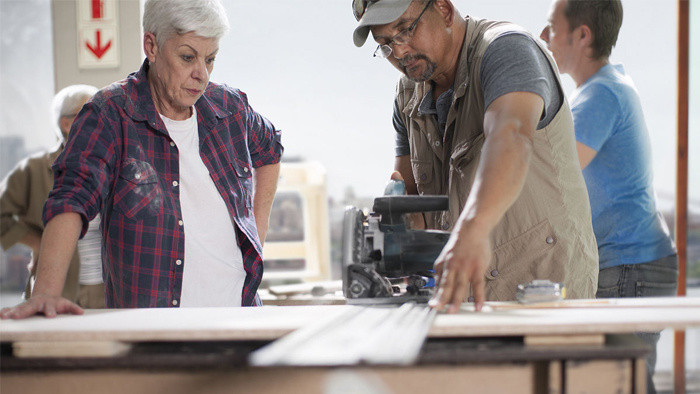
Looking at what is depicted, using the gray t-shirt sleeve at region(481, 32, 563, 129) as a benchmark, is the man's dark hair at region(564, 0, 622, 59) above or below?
above

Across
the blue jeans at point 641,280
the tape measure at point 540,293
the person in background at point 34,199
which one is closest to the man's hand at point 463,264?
the tape measure at point 540,293

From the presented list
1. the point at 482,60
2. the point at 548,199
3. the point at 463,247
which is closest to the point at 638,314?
the point at 463,247

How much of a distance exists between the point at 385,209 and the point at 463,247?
0.29 metres

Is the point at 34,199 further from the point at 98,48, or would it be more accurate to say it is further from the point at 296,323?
the point at 296,323

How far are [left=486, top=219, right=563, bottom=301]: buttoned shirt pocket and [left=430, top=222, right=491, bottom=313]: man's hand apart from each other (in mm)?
440

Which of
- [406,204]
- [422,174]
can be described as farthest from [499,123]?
[422,174]

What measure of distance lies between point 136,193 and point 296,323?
2.32ft

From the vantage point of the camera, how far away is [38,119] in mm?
3457

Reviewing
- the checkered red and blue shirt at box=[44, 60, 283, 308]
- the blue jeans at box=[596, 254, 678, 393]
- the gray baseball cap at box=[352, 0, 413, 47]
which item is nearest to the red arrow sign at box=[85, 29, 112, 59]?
the checkered red and blue shirt at box=[44, 60, 283, 308]

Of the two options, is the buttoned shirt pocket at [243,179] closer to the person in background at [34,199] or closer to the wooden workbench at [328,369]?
the wooden workbench at [328,369]

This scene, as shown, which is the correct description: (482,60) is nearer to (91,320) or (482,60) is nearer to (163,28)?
(163,28)

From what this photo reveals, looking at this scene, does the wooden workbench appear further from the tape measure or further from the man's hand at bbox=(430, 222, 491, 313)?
the tape measure

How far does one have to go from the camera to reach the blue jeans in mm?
2088

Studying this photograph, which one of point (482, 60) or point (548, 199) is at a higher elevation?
point (482, 60)
